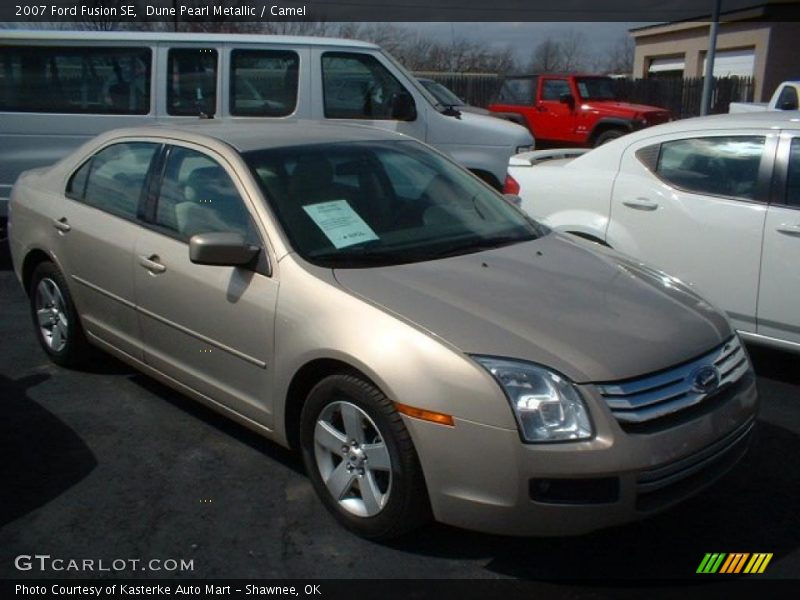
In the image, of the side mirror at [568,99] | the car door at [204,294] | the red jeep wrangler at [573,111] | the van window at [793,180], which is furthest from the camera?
the side mirror at [568,99]

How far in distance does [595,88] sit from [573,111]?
3.39 feet

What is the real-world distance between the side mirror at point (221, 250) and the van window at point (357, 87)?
459cm

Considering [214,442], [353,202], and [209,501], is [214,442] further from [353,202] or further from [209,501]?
[353,202]

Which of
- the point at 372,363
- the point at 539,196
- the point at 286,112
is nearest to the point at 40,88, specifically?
the point at 286,112

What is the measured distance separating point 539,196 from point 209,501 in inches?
134

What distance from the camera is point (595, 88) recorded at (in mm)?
18531

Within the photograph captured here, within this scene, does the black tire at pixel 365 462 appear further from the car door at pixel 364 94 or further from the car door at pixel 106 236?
the car door at pixel 364 94

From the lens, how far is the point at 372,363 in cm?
301

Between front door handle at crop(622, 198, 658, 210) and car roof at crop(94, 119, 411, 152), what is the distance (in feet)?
5.52

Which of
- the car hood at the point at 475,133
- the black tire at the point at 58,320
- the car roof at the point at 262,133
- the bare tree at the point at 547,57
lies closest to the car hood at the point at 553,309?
the car roof at the point at 262,133

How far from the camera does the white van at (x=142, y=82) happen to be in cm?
766

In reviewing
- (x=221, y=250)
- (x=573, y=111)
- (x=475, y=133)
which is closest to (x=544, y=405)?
(x=221, y=250)

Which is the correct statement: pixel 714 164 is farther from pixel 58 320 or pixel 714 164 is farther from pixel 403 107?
pixel 58 320

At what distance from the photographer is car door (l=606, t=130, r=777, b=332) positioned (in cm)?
486
